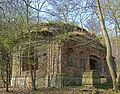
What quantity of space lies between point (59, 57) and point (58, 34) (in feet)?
15.2

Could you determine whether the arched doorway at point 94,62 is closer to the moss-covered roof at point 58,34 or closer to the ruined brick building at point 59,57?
the ruined brick building at point 59,57

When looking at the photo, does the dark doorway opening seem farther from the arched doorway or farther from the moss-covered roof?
the moss-covered roof

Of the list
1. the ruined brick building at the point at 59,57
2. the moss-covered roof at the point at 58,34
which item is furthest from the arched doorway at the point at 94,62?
the moss-covered roof at the point at 58,34

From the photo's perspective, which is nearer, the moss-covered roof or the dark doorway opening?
the moss-covered roof

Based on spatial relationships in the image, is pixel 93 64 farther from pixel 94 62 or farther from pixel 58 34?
pixel 58 34

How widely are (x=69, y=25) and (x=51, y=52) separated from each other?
5739mm

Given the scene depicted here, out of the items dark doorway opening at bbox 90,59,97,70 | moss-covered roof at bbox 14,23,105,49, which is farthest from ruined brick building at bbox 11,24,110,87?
dark doorway opening at bbox 90,59,97,70

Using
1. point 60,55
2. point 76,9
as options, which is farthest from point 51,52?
point 76,9

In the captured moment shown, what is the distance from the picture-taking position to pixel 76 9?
19750 mm

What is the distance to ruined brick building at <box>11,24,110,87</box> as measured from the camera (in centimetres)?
2540

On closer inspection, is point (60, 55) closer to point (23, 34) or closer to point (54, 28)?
point (54, 28)

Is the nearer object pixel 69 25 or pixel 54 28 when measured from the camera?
pixel 69 25

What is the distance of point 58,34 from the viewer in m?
25.6

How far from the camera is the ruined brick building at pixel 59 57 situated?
25405 millimetres
